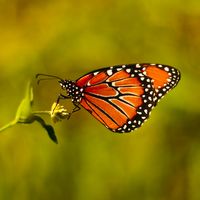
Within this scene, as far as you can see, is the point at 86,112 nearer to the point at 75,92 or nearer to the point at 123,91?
the point at 123,91

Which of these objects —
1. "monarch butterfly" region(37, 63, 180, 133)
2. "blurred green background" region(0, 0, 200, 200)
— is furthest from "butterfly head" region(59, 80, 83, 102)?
"blurred green background" region(0, 0, 200, 200)

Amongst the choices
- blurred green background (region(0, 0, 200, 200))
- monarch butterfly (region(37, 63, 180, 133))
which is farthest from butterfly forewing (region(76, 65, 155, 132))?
blurred green background (region(0, 0, 200, 200))

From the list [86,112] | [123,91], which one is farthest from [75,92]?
[86,112]

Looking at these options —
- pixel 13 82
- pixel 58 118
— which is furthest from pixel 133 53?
pixel 58 118

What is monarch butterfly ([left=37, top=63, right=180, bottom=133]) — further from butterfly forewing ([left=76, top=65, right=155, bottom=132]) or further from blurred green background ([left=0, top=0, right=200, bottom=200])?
blurred green background ([left=0, top=0, right=200, bottom=200])

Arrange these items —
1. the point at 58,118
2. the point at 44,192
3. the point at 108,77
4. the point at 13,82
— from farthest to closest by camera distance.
Answer: 1. the point at 13,82
2. the point at 44,192
3. the point at 108,77
4. the point at 58,118

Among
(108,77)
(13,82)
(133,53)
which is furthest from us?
(133,53)

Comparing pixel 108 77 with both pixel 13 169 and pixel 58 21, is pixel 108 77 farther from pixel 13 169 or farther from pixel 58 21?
pixel 58 21

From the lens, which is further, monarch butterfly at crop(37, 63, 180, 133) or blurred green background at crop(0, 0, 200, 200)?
blurred green background at crop(0, 0, 200, 200)

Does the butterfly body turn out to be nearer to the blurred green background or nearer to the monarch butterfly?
the monarch butterfly
